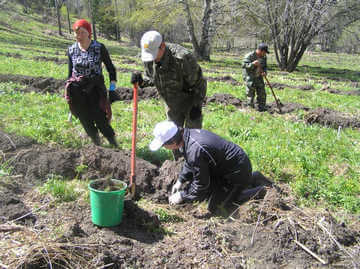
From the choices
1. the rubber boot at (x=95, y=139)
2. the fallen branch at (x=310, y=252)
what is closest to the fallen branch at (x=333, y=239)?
the fallen branch at (x=310, y=252)

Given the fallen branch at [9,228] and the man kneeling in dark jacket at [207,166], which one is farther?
the man kneeling in dark jacket at [207,166]

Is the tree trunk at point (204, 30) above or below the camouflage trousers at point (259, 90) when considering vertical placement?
above

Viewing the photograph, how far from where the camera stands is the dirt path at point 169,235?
8.82 feet

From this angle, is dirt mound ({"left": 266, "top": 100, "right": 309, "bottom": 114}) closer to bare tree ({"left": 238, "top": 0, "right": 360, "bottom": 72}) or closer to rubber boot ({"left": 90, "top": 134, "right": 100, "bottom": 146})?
rubber boot ({"left": 90, "top": 134, "right": 100, "bottom": 146})

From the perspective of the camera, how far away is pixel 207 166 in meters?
3.54

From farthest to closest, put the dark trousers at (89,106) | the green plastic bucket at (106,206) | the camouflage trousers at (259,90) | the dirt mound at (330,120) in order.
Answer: the camouflage trousers at (259,90)
the dirt mound at (330,120)
the dark trousers at (89,106)
the green plastic bucket at (106,206)

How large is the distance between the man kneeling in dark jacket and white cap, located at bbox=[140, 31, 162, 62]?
0.95 meters

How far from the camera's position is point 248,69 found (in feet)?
29.0

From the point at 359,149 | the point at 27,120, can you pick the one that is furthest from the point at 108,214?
the point at 359,149

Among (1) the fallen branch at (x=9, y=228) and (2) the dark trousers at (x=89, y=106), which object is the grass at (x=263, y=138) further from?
(1) the fallen branch at (x=9, y=228)

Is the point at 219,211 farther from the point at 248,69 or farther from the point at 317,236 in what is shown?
the point at 248,69

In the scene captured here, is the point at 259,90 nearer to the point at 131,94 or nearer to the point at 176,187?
the point at 131,94

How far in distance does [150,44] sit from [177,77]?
0.69m

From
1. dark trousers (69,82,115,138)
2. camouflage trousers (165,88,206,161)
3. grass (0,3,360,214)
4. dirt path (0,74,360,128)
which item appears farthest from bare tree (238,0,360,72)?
dark trousers (69,82,115,138)
